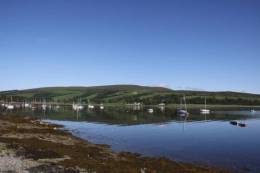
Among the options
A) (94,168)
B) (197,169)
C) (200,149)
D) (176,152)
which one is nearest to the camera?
(94,168)

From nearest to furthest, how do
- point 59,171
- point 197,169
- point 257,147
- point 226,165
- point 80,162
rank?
point 59,171
point 80,162
point 197,169
point 226,165
point 257,147

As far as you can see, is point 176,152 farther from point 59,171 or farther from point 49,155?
point 59,171

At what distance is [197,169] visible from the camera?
38625mm

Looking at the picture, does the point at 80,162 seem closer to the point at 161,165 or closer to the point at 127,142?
the point at 161,165

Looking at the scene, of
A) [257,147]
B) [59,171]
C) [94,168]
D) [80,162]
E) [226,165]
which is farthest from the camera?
[257,147]

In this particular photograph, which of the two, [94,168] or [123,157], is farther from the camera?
[123,157]

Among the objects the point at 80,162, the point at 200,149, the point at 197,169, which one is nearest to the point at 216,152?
the point at 200,149

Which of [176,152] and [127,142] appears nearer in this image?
[176,152]

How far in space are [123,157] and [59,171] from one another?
1487cm

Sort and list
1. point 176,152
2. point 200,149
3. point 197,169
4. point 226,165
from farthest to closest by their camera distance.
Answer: point 200,149, point 176,152, point 226,165, point 197,169

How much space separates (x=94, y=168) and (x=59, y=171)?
4241mm

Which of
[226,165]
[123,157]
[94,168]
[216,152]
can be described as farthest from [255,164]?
[94,168]

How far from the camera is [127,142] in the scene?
2518 inches

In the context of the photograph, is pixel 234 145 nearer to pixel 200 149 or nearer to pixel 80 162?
pixel 200 149
